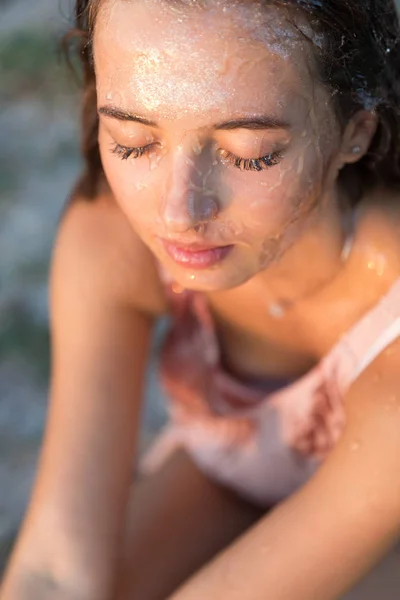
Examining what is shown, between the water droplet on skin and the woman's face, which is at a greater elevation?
the woman's face

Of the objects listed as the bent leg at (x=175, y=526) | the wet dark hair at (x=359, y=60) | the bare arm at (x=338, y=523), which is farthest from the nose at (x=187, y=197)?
the bent leg at (x=175, y=526)

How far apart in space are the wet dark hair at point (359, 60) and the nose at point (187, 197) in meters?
0.18

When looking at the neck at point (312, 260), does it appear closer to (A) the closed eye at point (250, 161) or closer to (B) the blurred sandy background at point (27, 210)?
(A) the closed eye at point (250, 161)

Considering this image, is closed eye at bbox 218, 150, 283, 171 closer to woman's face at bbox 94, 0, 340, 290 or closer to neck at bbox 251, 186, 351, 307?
woman's face at bbox 94, 0, 340, 290

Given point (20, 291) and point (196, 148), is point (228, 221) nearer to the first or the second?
point (196, 148)

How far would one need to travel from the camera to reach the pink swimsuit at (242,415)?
148cm

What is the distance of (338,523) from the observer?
4.01 feet

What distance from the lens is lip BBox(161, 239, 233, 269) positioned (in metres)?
1.14

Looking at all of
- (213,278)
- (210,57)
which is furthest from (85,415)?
(210,57)

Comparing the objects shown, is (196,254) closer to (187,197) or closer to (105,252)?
(187,197)

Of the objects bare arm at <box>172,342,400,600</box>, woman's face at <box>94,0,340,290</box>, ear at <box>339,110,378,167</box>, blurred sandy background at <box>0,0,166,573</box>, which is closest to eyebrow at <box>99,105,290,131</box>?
woman's face at <box>94,0,340,290</box>

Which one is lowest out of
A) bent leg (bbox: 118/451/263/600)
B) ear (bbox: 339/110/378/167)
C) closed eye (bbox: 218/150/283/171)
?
bent leg (bbox: 118/451/263/600)

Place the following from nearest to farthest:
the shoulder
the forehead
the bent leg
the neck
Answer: the forehead, the neck, the shoulder, the bent leg

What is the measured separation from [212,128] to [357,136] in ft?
0.84
